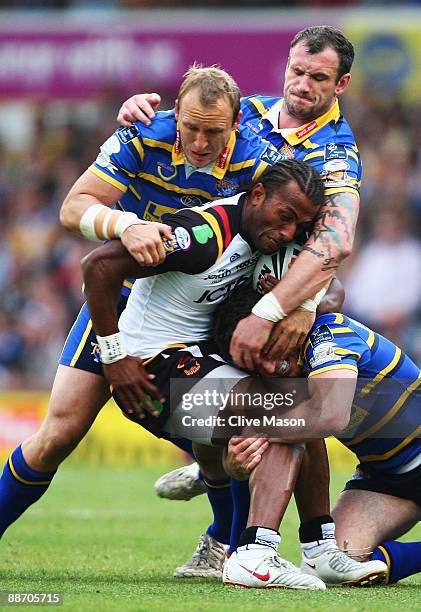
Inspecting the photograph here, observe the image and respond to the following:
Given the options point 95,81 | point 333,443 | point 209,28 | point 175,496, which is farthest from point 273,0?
point 175,496

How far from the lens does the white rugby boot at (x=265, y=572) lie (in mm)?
5344

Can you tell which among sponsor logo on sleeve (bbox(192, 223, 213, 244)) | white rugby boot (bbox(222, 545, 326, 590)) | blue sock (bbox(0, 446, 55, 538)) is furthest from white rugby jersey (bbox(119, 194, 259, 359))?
white rugby boot (bbox(222, 545, 326, 590))

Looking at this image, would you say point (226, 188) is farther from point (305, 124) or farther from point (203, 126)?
point (305, 124)

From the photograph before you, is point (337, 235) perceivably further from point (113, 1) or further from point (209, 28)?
point (113, 1)

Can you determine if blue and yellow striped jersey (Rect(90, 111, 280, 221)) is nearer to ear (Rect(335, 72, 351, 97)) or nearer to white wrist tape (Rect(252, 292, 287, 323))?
white wrist tape (Rect(252, 292, 287, 323))

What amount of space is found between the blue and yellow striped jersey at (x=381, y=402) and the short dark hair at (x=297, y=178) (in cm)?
61

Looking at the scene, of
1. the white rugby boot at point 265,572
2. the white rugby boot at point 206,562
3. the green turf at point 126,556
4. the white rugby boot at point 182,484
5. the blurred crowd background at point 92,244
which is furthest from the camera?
the blurred crowd background at point 92,244

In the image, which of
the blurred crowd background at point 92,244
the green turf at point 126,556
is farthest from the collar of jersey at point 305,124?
the blurred crowd background at point 92,244

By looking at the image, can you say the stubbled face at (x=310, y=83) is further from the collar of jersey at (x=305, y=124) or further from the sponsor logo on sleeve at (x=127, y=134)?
the sponsor logo on sleeve at (x=127, y=134)

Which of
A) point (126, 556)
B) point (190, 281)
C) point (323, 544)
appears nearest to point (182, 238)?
point (190, 281)

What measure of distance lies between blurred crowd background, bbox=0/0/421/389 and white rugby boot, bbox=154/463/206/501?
645 cm

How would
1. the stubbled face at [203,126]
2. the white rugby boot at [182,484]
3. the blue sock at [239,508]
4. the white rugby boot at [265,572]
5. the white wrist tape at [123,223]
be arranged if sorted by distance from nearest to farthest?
the white rugby boot at [265,572], the white wrist tape at [123,223], the stubbled face at [203,126], the blue sock at [239,508], the white rugby boot at [182,484]

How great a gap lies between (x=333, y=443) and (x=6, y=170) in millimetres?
7188

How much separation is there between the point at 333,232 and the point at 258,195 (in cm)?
39
